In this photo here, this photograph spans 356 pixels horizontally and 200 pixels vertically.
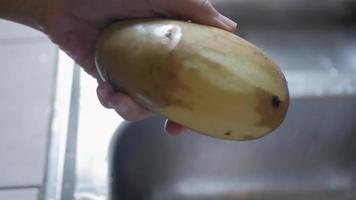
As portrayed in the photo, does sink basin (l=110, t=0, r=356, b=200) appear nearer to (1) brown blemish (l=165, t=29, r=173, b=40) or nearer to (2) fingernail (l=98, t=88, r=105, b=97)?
(2) fingernail (l=98, t=88, r=105, b=97)

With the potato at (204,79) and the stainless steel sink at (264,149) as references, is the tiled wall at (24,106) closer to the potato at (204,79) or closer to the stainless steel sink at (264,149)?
the stainless steel sink at (264,149)

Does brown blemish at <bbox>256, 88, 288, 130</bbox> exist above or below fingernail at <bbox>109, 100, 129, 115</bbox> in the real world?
below

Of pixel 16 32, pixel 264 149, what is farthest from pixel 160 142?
pixel 16 32

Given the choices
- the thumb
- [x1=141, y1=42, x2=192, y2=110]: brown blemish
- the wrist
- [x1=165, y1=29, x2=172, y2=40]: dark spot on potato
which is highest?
the wrist

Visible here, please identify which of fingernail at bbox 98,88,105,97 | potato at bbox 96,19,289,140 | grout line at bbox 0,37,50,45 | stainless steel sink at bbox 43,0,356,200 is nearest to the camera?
potato at bbox 96,19,289,140

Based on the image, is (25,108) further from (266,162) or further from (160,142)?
(266,162)

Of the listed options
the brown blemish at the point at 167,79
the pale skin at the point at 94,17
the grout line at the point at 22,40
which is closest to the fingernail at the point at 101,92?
the pale skin at the point at 94,17

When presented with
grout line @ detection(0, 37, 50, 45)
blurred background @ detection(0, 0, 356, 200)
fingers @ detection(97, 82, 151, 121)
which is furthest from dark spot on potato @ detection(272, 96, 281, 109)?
grout line @ detection(0, 37, 50, 45)
